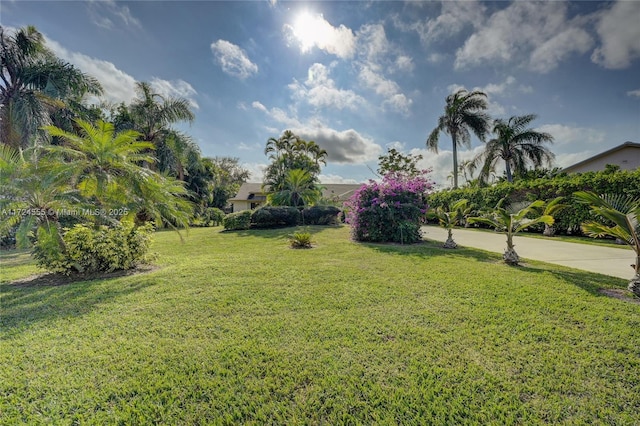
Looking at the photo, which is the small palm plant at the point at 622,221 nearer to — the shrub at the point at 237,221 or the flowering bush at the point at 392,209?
the flowering bush at the point at 392,209

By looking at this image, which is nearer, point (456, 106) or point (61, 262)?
point (61, 262)

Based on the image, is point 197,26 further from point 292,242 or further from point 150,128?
point 150,128

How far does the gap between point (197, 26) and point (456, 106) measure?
20.0 metres

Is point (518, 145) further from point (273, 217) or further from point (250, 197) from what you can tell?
point (250, 197)

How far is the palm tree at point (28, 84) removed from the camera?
9.74m

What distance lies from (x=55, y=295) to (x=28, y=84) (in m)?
12.8

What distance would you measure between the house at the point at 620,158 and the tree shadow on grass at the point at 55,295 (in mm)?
27468

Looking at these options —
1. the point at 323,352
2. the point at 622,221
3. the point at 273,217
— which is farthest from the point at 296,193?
the point at 323,352

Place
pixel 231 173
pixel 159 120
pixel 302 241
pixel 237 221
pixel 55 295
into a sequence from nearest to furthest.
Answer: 1. pixel 55 295
2. pixel 302 241
3. pixel 237 221
4. pixel 159 120
5. pixel 231 173

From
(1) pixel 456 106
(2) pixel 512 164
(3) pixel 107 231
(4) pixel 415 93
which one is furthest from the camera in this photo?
(1) pixel 456 106

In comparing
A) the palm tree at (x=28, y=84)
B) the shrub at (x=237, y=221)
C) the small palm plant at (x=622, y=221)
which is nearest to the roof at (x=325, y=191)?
the shrub at (x=237, y=221)

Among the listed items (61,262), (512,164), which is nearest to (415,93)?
(512,164)

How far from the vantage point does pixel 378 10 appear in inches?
319

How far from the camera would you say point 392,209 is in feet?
30.1
